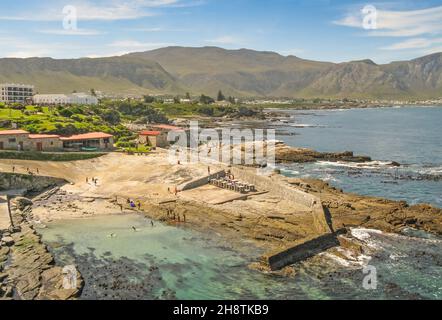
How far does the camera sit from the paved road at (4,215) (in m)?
34.8

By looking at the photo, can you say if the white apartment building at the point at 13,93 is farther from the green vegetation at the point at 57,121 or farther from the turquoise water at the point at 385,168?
the turquoise water at the point at 385,168

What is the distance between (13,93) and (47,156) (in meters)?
92.0

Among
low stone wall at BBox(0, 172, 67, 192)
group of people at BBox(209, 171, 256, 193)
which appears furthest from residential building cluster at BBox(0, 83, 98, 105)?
group of people at BBox(209, 171, 256, 193)

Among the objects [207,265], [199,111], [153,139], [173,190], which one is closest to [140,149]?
[153,139]

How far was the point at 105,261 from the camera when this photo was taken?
29766 mm

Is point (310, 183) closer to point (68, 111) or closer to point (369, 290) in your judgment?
point (369, 290)

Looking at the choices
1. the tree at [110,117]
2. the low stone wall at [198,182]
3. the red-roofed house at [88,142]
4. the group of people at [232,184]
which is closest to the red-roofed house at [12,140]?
the red-roofed house at [88,142]

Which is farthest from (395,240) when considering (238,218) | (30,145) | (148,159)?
(30,145)

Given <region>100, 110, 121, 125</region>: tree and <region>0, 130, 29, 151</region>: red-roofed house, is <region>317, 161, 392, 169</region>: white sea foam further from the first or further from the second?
<region>100, 110, 121, 125</region>: tree

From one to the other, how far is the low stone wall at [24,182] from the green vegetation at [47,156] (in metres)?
5.78

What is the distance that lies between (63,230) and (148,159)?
23.2m

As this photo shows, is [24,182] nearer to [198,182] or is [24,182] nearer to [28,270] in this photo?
[198,182]

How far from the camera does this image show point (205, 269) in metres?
28.6

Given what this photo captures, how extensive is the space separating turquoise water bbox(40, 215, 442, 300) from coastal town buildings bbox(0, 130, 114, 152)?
75.4ft
